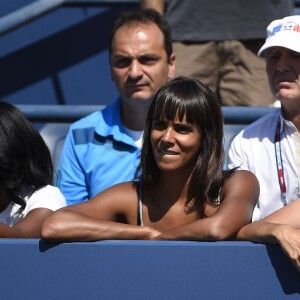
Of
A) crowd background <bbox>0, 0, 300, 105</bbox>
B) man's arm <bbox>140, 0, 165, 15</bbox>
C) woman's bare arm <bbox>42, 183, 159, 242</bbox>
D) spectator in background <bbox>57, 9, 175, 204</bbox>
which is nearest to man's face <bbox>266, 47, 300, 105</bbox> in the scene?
spectator in background <bbox>57, 9, 175, 204</bbox>

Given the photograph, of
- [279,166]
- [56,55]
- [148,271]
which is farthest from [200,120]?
[56,55]

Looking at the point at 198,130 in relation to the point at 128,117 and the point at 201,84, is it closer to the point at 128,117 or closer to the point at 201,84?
the point at 201,84

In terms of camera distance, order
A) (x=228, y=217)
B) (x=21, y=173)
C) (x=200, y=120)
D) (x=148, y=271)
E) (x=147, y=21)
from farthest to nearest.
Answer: (x=147, y=21), (x=21, y=173), (x=200, y=120), (x=228, y=217), (x=148, y=271)

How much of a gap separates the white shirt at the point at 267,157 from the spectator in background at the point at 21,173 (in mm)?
693

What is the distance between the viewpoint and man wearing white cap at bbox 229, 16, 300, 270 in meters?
3.14

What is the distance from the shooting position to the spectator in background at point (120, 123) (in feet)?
11.9

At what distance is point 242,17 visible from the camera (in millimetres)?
4336

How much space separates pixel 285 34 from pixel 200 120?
661mm

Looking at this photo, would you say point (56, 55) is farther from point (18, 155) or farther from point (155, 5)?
point (18, 155)

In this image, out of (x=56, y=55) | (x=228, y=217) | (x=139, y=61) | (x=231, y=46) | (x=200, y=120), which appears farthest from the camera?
(x=56, y=55)

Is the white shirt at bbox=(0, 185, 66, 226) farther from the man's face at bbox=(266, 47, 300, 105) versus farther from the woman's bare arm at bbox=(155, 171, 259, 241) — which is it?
the man's face at bbox=(266, 47, 300, 105)

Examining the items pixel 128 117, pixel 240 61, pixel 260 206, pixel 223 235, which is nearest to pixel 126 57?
pixel 128 117

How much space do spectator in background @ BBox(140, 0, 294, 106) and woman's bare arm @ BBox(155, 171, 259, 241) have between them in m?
1.54

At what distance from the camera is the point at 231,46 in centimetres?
432
